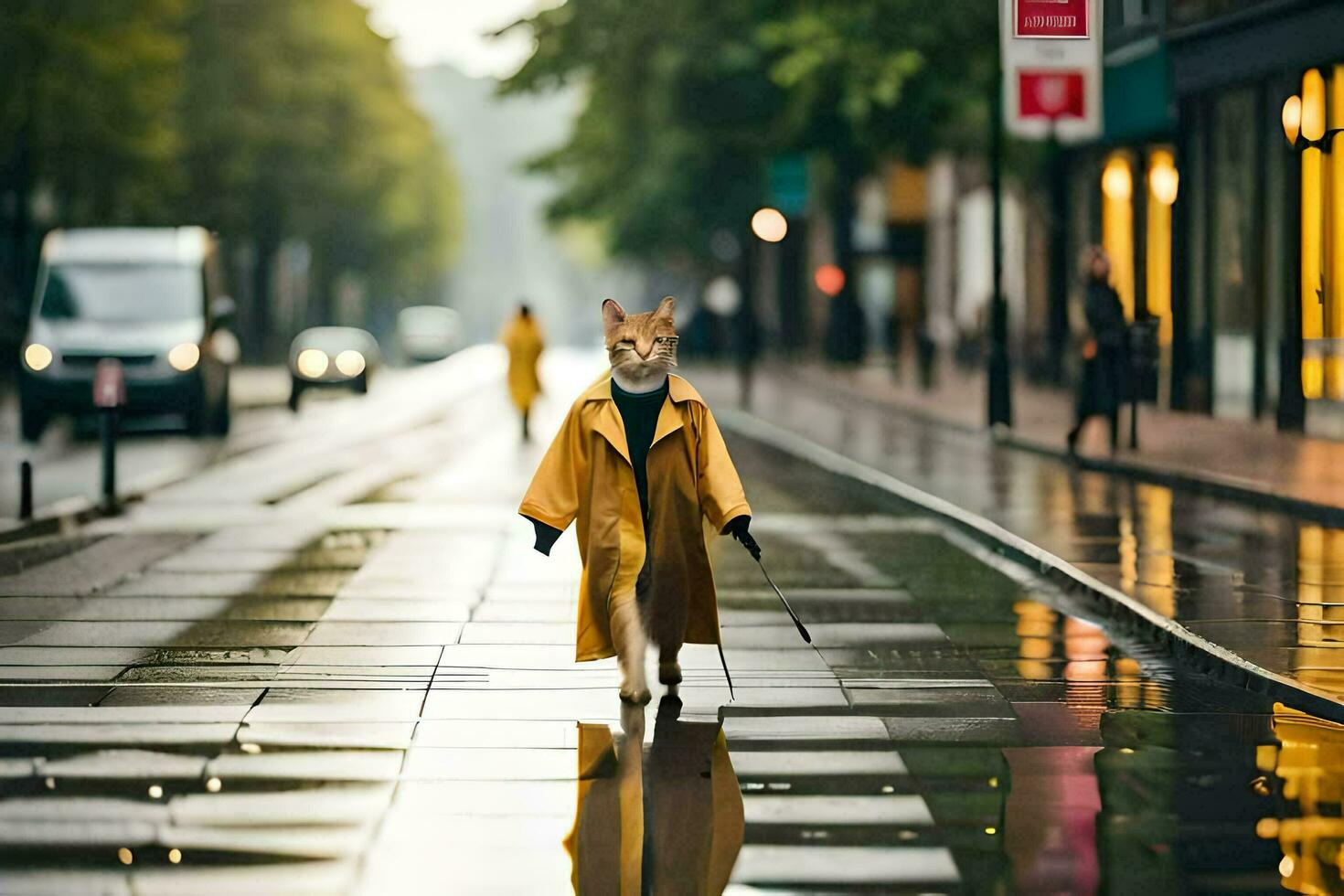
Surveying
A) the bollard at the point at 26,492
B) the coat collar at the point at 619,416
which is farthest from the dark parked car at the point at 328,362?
the coat collar at the point at 619,416

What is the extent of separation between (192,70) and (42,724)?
54.4m

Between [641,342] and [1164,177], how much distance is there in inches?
950

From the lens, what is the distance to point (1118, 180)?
1339 inches

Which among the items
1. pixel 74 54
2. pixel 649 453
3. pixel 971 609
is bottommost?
pixel 971 609

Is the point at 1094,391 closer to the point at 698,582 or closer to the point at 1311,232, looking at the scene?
the point at 1311,232

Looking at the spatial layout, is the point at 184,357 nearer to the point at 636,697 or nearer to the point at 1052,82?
the point at 1052,82

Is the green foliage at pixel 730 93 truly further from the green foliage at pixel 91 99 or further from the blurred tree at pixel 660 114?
the green foliage at pixel 91 99

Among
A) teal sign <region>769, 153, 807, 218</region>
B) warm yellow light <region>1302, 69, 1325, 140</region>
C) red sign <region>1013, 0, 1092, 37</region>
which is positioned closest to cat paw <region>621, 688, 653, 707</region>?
red sign <region>1013, 0, 1092, 37</region>

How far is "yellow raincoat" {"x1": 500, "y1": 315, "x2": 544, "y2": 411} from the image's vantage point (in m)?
28.2

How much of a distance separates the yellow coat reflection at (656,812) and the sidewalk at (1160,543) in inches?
98.9

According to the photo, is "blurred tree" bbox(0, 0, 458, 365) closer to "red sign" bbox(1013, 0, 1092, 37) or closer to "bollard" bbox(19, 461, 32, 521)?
"bollard" bbox(19, 461, 32, 521)

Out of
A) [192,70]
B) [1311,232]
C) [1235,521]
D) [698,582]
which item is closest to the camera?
[698,582]

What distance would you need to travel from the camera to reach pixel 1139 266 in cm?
3284

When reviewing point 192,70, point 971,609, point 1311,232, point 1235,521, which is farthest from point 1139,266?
point 192,70
